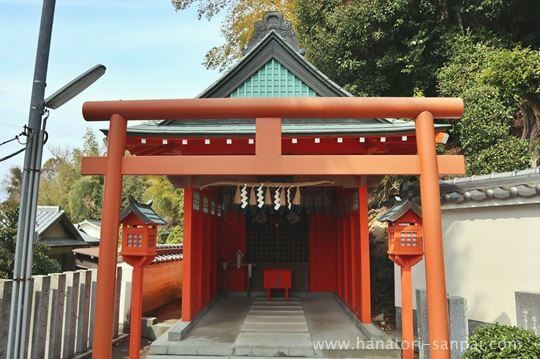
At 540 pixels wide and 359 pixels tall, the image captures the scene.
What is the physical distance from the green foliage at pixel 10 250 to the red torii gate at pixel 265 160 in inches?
208

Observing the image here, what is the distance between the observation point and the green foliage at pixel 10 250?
27.3 ft

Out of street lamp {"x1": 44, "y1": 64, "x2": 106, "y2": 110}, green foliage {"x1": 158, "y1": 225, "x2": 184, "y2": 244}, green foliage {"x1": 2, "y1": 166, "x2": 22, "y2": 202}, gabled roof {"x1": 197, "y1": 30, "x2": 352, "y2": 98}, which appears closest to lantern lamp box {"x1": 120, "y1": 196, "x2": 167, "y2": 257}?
street lamp {"x1": 44, "y1": 64, "x2": 106, "y2": 110}

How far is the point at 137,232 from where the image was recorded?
6.20 metres

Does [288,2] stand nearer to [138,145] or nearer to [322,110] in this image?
[138,145]

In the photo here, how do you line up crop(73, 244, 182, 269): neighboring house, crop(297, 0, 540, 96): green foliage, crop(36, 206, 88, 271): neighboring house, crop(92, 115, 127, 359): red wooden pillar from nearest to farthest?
crop(92, 115, 127, 359): red wooden pillar, crop(73, 244, 182, 269): neighboring house, crop(36, 206, 88, 271): neighboring house, crop(297, 0, 540, 96): green foliage

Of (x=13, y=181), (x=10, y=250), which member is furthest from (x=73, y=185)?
(x=10, y=250)

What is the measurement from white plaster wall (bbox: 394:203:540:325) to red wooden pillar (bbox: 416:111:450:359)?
114 inches

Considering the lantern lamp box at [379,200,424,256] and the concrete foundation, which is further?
the concrete foundation

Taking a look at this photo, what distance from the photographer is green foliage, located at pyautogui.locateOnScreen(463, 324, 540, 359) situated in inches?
160

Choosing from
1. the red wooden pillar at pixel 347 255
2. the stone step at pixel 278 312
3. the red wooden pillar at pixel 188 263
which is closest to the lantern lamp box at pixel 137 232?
the red wooden pillar at pixel 188 263

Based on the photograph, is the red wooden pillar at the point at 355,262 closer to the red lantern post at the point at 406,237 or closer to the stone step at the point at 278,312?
the stone step at the point at 278,312

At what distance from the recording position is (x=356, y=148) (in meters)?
7.87

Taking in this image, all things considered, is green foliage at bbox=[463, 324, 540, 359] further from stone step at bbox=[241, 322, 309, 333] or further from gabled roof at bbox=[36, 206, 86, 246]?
gabled roof at bbox=[36, 206, 86, 246]

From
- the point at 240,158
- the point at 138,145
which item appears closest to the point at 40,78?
the point at 240,158
